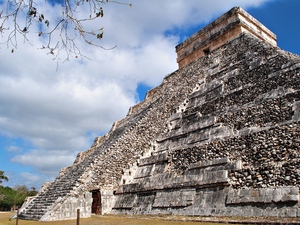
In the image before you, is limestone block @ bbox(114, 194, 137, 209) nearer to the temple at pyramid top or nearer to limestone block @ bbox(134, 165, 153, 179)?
limestone block @ bbox(134, 165, 153, 179)

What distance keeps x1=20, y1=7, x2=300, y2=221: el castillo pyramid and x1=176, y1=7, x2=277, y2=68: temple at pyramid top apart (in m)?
0.30

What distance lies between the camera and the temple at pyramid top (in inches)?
579

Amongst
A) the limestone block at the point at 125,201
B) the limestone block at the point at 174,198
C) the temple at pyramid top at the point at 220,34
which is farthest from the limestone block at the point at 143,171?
the temple at pyramid top at the point at 220,34

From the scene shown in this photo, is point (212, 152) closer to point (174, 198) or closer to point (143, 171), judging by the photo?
point (174, 198)

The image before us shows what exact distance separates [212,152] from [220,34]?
9.19m

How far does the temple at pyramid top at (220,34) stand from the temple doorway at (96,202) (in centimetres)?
1000

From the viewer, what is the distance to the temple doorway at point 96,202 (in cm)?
1006

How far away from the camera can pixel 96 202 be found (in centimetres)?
1019

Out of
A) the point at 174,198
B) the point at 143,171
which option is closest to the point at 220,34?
the point at 143,171

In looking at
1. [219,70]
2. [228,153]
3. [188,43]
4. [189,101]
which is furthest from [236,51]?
[228,153]

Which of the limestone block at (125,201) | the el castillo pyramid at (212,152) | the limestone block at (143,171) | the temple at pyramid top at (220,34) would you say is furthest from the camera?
the temple at pyramid top at (220,34)

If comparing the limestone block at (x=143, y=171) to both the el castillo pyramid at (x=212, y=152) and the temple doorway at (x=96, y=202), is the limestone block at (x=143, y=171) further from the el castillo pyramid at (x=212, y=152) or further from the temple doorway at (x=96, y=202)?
the temple doorway at (x=96, y=202)

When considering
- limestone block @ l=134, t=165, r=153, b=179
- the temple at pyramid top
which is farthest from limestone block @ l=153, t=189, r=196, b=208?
the temple at pyramid top

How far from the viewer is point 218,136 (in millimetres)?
8531
